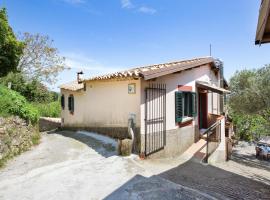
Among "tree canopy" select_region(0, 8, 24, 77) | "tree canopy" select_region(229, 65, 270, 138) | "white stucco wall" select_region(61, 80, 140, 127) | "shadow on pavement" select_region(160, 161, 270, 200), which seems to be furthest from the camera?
"tree canopy" select_region(229, 65, 270, 138)

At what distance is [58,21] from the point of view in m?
15.7

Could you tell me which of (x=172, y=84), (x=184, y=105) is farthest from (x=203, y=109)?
(x=172, y=84)

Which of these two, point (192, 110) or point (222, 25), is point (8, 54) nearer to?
point (192, 110)

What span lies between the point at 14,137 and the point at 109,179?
5.03 metres

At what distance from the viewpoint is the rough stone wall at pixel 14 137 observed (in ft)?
27.2

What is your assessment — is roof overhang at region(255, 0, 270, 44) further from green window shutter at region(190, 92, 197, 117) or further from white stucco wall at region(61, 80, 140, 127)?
green window shutter at region(190, 92, 197, 117)

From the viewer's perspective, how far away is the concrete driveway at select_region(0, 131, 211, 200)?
5.80m

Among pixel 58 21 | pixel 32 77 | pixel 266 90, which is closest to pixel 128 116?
pixel 58 21

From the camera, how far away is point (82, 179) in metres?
6.69

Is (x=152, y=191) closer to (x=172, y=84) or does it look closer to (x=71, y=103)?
(x=172, y=84)

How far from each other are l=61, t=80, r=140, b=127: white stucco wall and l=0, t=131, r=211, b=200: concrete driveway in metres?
1.91

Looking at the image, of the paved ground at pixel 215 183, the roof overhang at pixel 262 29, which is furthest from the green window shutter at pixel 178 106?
the roof overhang at pixel 262 29

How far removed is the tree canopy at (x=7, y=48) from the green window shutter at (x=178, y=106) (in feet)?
37.3

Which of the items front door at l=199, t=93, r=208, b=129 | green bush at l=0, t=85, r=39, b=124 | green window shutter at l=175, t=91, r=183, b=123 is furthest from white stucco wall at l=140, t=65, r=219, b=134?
green bush at l=0, t=85, r=39, b=124
